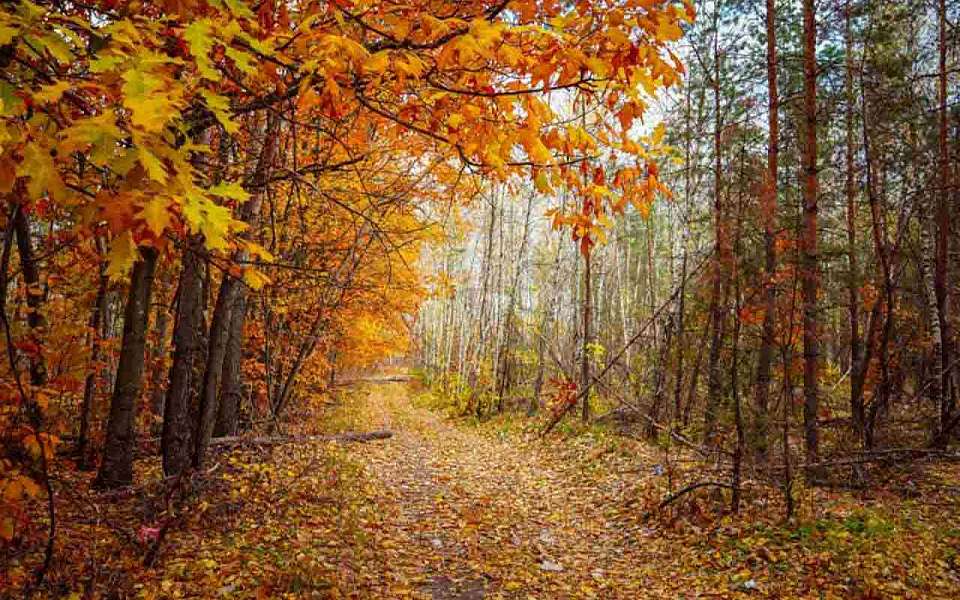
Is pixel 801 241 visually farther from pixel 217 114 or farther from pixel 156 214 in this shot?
pixel 156 214

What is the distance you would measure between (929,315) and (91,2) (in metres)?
14.1

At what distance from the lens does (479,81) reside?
3.00m

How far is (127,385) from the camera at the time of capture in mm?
6109

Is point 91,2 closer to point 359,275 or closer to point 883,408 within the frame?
point 359,275

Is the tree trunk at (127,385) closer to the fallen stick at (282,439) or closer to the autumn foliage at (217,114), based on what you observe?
the autumn foliage at (217,114)

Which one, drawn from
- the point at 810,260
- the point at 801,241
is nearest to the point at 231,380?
the point at 801,241

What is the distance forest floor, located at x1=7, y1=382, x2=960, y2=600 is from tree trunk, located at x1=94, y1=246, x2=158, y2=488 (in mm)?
474

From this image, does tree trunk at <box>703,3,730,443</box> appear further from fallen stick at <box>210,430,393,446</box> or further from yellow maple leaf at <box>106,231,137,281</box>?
fallen stick at <box>210,430,393,446</box>

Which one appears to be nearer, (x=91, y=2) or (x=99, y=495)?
(x=91, y=2)

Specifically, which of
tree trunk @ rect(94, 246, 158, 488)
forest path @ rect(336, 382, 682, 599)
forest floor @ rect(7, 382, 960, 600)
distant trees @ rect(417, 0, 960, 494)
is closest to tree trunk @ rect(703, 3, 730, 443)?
distant trees @ rect(417, 0, 960, 494)

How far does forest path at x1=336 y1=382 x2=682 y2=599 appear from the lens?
16.2 ft

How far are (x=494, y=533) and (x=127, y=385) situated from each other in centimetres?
437

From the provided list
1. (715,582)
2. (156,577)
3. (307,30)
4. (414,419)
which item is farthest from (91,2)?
(414,419)

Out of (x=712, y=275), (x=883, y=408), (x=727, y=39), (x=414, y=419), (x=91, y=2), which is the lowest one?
(x=414, y=419)
